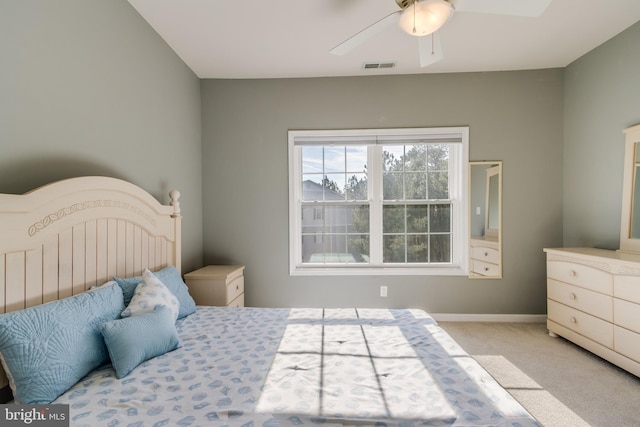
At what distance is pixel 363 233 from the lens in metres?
3.40

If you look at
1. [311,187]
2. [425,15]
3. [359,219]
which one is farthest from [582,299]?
[311,187]

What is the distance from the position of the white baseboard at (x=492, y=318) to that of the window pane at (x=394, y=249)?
0.73 m

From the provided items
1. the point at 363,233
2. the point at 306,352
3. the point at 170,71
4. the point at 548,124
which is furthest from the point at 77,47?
the point at 548,124

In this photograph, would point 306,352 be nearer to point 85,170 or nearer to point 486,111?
point 85,170

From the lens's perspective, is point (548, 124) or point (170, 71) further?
point (548, 124)

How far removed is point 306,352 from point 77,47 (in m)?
2.10

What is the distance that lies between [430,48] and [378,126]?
1.16m

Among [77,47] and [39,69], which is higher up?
[77,47]

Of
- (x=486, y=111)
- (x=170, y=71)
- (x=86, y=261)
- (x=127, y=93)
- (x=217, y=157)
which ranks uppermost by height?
(x=170, y=71)

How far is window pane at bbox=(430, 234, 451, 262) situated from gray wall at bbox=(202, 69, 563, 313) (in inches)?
9.7

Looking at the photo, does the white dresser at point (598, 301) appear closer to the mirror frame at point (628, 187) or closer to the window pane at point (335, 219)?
the mirror frame at point (628, 187)

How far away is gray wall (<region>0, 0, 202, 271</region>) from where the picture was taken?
4.41ft

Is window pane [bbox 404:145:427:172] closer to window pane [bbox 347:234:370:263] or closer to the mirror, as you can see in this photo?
the mirror

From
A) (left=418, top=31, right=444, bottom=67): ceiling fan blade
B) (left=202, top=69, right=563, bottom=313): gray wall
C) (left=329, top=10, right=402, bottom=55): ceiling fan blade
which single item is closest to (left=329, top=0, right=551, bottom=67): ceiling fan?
(left=329, top=10, right=402, bottom=55): ceiling fan blade
